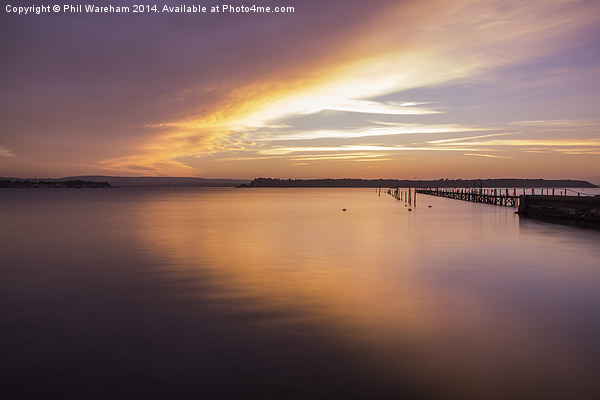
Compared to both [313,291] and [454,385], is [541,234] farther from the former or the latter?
[454,385]

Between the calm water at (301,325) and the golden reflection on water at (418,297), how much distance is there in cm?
5

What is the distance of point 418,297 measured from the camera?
1296 centimetres

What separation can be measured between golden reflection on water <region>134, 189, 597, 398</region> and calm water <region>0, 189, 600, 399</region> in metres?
0.05

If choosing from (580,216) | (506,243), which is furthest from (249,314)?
(580,216)

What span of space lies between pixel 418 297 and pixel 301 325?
4.62 metres

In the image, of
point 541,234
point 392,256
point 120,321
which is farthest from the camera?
point 541,234

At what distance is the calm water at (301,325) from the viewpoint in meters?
6.82

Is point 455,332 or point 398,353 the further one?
point 455,332

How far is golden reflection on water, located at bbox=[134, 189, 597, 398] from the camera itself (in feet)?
24.4

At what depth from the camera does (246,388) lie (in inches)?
260

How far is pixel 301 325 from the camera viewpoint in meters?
9.84

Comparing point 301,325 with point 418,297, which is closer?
point 301,325

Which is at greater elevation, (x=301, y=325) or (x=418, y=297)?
(x=301, y=325)

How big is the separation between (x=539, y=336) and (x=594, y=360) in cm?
155
